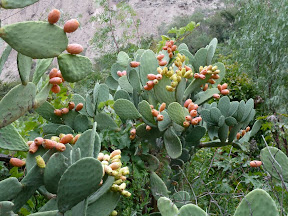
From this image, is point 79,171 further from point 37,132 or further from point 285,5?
→ point 285,5

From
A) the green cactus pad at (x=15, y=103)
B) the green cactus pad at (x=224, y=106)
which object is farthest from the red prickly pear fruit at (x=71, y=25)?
the green cactus pad at (x=224, y=106)

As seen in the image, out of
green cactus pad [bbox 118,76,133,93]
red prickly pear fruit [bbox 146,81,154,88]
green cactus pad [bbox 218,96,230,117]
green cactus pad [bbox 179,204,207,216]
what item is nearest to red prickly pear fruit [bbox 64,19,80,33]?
green cactus pad [bbox 179,204,207,216]

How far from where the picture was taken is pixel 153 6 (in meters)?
28.2

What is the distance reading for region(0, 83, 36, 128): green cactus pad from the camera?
113cm

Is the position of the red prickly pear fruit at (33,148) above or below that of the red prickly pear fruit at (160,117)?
above

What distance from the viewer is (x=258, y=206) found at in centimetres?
86

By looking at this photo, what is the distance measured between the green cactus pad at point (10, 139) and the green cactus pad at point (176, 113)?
2.42ft

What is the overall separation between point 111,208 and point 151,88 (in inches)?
31.5

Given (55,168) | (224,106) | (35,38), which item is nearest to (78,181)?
(55,168)

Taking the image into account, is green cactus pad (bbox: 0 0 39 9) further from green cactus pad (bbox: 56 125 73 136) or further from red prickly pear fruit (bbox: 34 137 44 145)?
green cactus pad (bbox: 56 125 73 136)

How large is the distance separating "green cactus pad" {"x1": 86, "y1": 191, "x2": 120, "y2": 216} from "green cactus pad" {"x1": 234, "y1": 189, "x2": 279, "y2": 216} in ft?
1.75

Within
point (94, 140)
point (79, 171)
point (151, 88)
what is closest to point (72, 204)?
point (79, 171)

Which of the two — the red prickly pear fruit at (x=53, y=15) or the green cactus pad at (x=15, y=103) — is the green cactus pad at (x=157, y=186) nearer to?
the green cactus pad at (x=15, y=103)

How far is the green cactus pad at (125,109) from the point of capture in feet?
5.92
